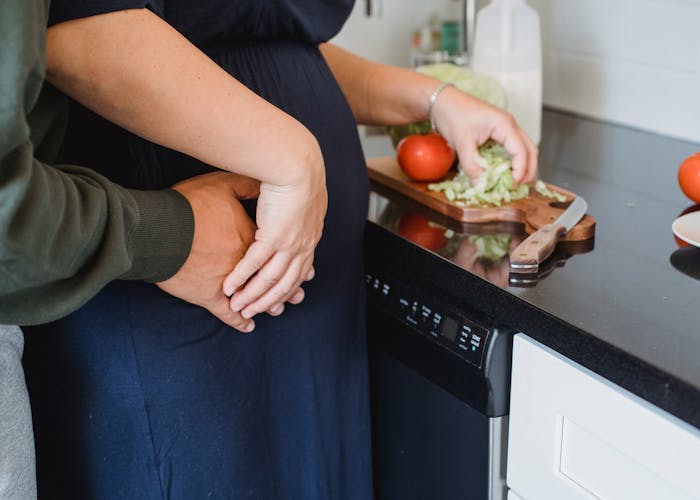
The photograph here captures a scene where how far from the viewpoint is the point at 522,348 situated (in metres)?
0.95

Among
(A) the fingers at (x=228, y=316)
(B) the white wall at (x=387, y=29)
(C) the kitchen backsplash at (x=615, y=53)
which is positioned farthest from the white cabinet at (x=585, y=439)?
(B) the white wall at (x=387, y=29)

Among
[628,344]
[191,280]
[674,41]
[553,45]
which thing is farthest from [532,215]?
[553,45]

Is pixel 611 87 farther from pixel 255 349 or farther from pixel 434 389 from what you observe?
pixel 255 349

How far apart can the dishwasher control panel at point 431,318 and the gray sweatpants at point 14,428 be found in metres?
0.45

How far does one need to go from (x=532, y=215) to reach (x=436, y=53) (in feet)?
2.43

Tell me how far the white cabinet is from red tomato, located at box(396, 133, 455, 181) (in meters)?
0.35

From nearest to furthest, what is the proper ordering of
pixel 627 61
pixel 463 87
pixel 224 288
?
pixel 224 288 < pixel 463 87 < pixel 627 61

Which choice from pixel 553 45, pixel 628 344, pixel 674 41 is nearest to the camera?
pixel 628 344

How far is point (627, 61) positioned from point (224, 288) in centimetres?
95

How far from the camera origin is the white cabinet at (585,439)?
2.59 feet

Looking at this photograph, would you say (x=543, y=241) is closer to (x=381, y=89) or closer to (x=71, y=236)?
(x=381, y=89)

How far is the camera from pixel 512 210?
45.0 inches

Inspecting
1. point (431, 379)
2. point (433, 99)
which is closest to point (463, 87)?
point (433, 99)

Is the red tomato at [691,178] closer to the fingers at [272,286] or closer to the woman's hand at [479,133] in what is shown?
the woman's hand at [479,133]
